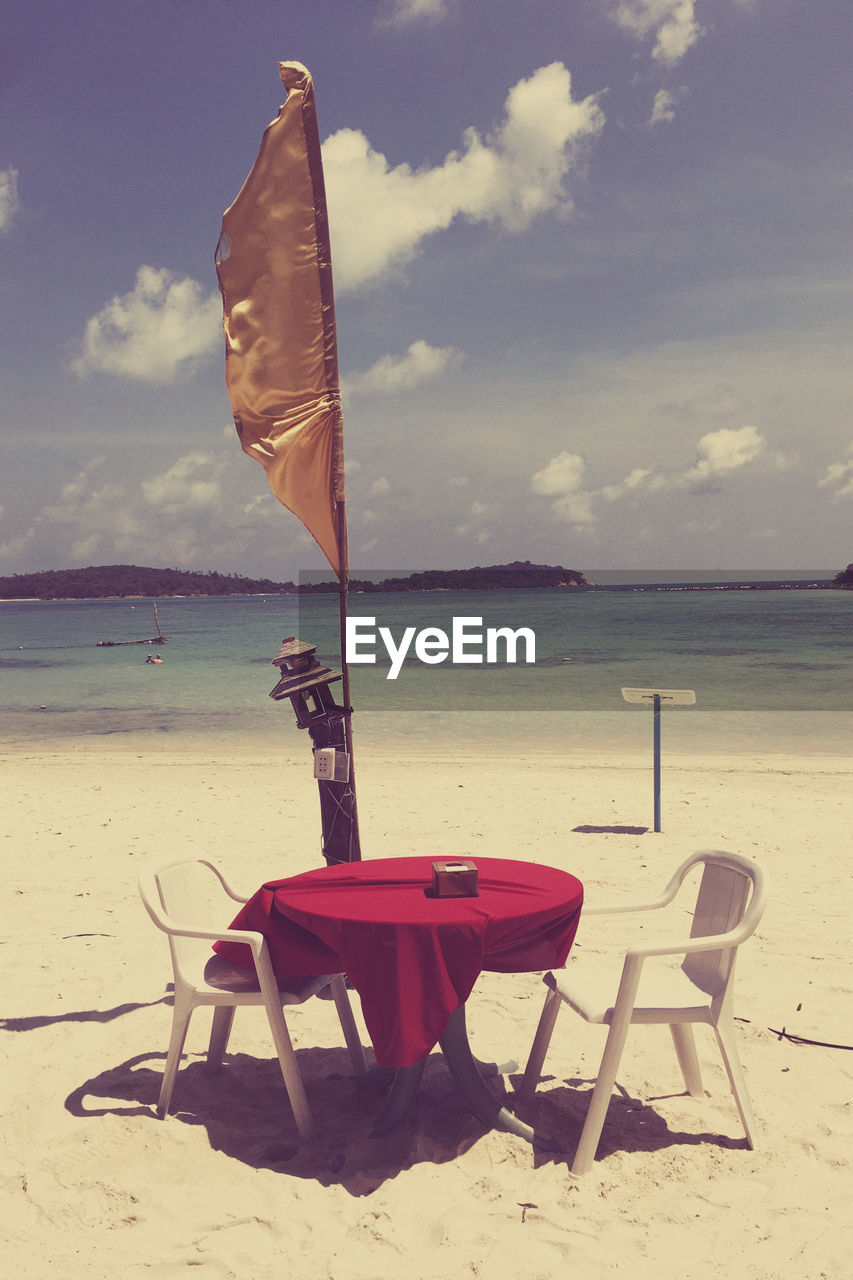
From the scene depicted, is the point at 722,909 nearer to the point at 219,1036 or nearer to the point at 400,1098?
the point at 400,1098

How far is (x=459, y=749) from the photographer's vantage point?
531 inches

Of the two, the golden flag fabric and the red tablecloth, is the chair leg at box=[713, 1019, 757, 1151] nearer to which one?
the red tablecloth

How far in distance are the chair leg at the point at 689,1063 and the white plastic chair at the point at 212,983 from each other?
1144 millimetres

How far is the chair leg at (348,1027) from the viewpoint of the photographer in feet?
11.3

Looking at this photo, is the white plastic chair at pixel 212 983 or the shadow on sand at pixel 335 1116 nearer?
the shadow on sand at pixel 335 1116

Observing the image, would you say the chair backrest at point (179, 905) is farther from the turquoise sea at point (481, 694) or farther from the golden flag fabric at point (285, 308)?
the turquoise sea at point (481, 694)

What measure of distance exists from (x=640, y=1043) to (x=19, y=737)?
14.5m

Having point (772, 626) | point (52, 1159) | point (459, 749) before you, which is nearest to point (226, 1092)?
point (52, 1159)

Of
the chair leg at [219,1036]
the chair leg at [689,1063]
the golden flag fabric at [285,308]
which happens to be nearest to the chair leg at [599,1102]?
the chair leg at [689,1063]

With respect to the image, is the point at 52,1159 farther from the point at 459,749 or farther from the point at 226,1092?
the point at 459,749

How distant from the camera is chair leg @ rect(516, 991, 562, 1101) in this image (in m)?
3.25

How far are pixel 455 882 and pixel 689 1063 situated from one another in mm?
1162
